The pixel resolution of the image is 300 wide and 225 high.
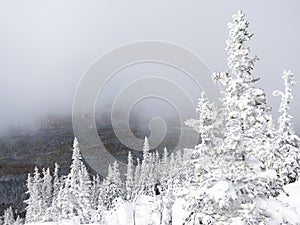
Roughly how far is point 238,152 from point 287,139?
80.0 feet

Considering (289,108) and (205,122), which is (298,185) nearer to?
(289,108)

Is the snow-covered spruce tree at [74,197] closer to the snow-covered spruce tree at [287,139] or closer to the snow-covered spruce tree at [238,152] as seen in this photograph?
the snow-covered spruce tree at [287,139]

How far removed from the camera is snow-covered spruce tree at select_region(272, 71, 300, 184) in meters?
32.6

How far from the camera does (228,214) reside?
10992mm

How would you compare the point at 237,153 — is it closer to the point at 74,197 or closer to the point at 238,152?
the point at 238,152

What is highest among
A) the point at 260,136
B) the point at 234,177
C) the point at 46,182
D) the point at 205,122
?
the point at 46,182

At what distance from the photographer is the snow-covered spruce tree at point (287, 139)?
32562mm

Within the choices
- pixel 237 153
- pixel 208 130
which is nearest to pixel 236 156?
pixel 237 153

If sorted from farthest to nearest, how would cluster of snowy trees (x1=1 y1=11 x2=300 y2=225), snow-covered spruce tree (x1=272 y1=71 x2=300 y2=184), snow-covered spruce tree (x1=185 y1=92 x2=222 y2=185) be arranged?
snow-covered spruce tree (x1=272 y1=71 x2=300 y2=184), snow-covered spruce tree (x1=185 y1=92 x2=222 y2=185), cluster of snowy trees (x1=1 y1=11 x2=300 y2=225)

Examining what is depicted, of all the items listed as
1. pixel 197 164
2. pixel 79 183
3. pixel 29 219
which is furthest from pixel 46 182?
pixel 197 164

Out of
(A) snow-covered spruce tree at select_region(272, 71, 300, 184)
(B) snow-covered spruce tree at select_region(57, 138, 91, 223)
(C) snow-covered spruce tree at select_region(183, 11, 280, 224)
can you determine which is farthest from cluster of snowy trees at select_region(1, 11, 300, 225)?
(B) snow-covered spruce tree at select_region(57, 138, 91, 223)

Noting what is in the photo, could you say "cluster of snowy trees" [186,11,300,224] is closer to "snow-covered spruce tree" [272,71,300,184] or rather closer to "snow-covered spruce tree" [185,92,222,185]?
"snow-covered spruce tree" [185,92,222,185]

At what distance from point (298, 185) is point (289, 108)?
308 inches

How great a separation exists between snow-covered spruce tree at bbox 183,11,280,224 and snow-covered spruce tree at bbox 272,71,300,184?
23.2 m
